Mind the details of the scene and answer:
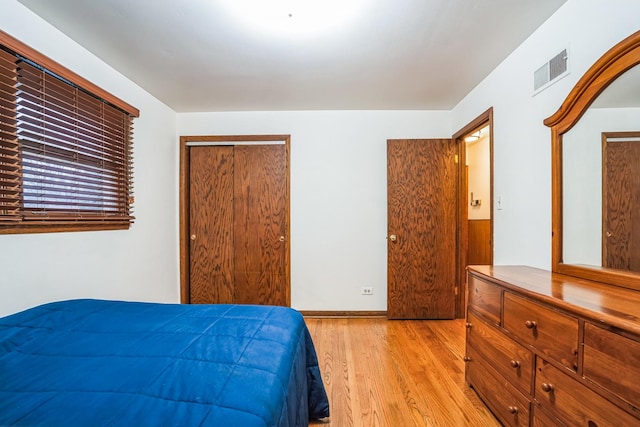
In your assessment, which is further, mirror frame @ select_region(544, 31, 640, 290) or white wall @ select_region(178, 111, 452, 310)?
white wall @ select_region(178, 111, 452, 310)

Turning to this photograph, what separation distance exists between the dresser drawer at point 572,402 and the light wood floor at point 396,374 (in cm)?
53

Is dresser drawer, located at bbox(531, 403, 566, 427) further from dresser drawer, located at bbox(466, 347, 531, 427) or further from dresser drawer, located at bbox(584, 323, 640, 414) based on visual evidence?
dresser drawer, located at bbox(584, 323, 640, 414)

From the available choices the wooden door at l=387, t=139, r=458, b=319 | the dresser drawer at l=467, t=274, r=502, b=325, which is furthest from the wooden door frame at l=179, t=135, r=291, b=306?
the dresser drawer at l=467, t=274, r=502, b=325

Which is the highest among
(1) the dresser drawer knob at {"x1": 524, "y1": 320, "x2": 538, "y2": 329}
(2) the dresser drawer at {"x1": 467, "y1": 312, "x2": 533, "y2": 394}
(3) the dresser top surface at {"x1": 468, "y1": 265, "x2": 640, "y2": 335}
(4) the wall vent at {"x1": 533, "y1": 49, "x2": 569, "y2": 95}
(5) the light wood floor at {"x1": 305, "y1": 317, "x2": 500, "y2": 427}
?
(4) the wall vent at {"x1": 533, "y1": 49, "x2": 569, "y2": 95}

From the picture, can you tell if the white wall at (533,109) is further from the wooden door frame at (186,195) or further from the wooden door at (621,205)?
the wooden door frame at (186,195)

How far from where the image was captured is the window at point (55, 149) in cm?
148

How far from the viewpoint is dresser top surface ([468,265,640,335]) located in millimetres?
939

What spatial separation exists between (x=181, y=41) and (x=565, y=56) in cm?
236

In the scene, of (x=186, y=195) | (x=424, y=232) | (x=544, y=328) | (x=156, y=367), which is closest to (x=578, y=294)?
(x=544, y=328)

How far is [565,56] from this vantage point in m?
1.59

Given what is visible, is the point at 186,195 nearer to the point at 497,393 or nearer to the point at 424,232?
the point at 424,232

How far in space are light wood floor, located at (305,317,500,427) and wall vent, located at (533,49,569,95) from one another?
2.00m

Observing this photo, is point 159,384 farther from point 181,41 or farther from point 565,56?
point 565,56

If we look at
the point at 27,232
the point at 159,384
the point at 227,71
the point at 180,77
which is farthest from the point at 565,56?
the point at 27,232
